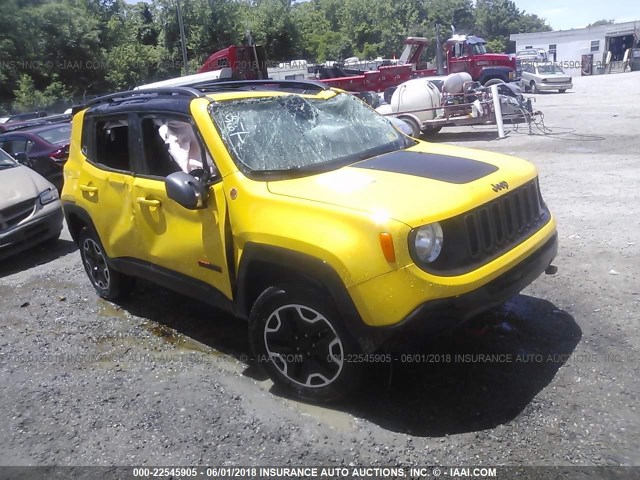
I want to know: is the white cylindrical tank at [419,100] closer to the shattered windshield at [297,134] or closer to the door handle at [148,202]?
the shattered windshield at [297,134]

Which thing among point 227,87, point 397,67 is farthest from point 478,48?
point 227,87

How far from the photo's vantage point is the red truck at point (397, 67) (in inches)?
854

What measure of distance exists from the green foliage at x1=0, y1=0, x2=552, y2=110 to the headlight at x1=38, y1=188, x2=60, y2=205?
3239cm

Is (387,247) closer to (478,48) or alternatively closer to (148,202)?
(148,202)

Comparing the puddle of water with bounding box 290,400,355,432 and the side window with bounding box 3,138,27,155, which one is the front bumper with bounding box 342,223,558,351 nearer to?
the puddle of water with bounding box 290,400,355,432

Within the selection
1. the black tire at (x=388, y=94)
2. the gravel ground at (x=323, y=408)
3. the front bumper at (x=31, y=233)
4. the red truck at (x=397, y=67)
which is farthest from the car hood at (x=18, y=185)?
the black tire at (x=388, y=94)

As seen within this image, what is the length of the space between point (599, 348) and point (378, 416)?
1.67 m

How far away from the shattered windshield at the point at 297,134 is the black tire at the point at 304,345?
863mm

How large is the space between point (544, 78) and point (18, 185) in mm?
29547

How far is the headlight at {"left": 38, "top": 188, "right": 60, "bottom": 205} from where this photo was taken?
7.45 m

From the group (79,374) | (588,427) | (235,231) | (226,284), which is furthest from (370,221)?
(79,374)

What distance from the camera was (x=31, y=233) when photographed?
23.6 ft

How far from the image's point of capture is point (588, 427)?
10.2ft

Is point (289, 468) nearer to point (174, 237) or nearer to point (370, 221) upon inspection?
point (370, 221)
